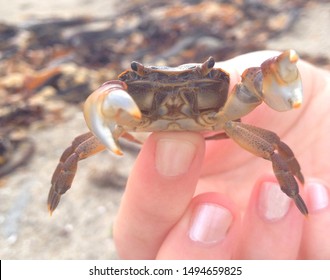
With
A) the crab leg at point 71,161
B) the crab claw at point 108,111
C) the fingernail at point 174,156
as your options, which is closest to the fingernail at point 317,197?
the fingernail at point 174,156

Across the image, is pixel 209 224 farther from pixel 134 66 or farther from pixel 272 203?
pixel 134 66

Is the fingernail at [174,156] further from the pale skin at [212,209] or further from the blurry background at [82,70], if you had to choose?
the blurry background at [82,70]

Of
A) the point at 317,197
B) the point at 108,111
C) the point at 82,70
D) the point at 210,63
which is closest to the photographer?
the point at 108,111

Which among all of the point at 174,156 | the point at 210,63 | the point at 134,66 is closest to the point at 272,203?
the point at 174,156

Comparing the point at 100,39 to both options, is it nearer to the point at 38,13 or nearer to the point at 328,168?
the point at 38,13

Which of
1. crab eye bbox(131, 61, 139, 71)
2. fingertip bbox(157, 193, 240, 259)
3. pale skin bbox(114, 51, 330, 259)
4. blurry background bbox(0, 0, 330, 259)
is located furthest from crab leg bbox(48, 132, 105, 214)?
blurry background bbox(0, 0, 330, 259)

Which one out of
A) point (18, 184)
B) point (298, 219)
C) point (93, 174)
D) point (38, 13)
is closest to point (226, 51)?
point (93, 174)
